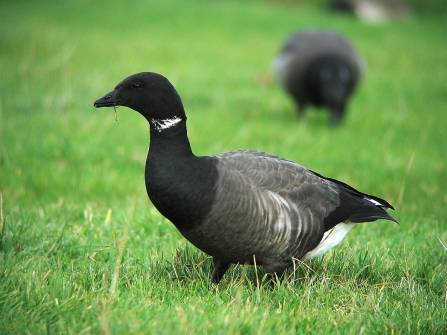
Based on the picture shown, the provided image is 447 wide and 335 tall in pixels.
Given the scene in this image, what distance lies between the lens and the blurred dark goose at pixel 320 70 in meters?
9.84

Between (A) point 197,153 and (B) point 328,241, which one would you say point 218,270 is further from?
(A) point 197,153

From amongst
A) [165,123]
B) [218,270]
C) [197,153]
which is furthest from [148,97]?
[197,153]

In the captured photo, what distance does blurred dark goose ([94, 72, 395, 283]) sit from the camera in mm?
3729

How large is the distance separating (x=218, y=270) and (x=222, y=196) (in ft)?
2.24

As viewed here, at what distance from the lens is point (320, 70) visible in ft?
32.8

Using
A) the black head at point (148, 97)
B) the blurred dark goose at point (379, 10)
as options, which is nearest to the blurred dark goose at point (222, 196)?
the black head at point (148, 97)

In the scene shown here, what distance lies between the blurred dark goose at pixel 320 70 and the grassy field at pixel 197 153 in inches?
18.5

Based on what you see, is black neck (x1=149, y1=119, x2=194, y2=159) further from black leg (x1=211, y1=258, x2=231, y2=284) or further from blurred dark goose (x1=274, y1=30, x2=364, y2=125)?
blurred dark goose (x1=274, y1=30, x2=364, y2=125)

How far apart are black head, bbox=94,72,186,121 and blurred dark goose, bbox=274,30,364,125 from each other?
6310 mm

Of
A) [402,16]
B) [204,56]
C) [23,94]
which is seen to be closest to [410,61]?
[204,56]

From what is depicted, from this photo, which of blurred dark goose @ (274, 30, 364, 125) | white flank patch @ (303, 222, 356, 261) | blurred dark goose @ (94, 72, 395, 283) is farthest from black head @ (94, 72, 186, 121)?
blurred dark goose @ (274, 30, 364, 125)

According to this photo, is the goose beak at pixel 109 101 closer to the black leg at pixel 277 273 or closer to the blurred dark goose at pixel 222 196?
the blurred dark goose at pixel 222 196

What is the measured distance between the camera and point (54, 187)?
6.60 metres

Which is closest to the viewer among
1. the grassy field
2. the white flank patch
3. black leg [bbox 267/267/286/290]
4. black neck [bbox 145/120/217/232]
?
the grassy field
